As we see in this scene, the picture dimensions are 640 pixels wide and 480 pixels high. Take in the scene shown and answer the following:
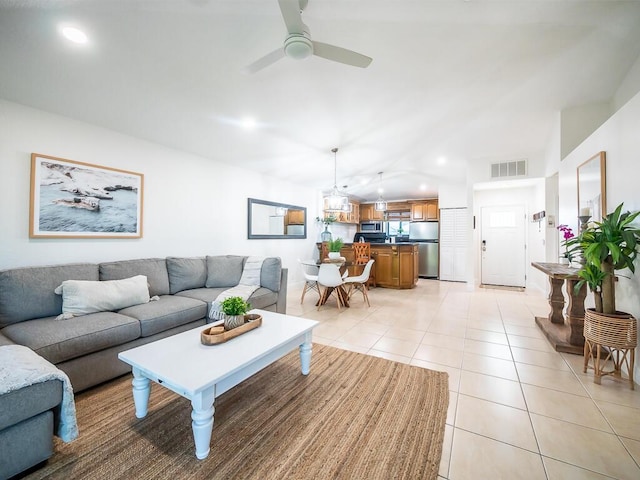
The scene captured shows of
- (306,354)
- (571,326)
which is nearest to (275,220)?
(306,354)

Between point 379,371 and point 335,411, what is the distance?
0.65 metres

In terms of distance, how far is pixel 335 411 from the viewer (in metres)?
1.73

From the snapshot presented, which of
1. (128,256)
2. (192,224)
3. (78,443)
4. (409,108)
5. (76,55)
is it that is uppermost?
(409,108)

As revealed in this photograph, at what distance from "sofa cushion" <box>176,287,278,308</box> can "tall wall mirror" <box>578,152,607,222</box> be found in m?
3.53

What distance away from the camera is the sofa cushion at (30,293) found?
204 cm

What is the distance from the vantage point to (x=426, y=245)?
721 centimetres

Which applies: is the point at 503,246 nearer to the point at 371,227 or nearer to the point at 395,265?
the point at 395,265

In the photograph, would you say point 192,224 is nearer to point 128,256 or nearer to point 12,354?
point 128,256

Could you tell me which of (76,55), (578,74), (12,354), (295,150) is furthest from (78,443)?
(578,74)

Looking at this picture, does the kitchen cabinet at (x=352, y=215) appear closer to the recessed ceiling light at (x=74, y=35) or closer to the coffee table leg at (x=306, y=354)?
the coffee table leg at (x=306, y=354)

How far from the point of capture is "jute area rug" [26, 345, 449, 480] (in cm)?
129

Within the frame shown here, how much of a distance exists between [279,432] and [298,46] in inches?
92.6

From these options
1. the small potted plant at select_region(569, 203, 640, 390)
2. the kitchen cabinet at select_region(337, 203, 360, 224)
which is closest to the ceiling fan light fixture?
the small potted plant at select_region(569, 203, 640, 390)

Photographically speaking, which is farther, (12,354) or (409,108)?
(409,108)
